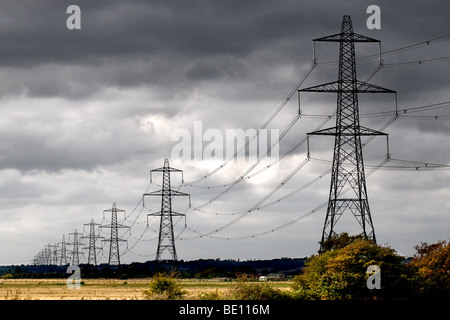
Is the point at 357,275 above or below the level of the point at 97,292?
above

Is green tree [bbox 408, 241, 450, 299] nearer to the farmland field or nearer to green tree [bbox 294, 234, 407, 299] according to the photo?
green tree [bbox 294, 234, 407, 299]

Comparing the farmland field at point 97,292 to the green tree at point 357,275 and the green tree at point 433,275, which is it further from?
the green tree at point 433,275

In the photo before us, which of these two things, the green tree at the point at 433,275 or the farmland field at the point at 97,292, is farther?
the farmland field at the point at 97,292

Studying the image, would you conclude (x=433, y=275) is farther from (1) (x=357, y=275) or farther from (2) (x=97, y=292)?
(2) (x=97, y=292)

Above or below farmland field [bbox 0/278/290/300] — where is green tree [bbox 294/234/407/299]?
above

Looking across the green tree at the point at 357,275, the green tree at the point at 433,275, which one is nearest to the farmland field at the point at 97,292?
the green tree at the point at 357,275

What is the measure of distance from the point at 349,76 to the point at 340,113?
20.2ft

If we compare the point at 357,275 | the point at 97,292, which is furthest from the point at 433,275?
the point at 97,292

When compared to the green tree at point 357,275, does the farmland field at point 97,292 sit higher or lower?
lower

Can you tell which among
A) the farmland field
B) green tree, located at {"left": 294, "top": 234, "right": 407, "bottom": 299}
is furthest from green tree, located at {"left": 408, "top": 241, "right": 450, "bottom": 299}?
the farmland field

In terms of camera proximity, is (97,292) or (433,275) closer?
(433,275)

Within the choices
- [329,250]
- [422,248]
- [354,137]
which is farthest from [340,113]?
[422,248]
